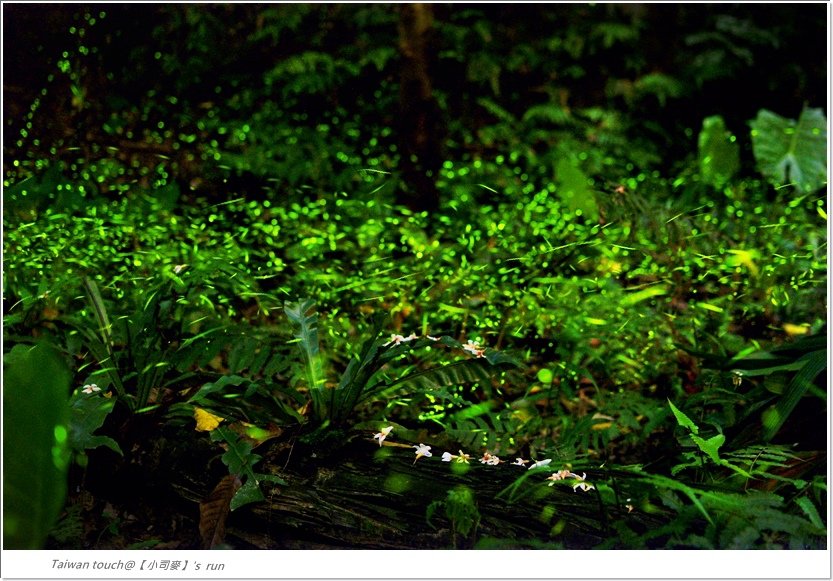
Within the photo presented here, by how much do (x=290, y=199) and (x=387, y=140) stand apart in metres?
0.83

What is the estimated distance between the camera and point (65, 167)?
243 centimetres

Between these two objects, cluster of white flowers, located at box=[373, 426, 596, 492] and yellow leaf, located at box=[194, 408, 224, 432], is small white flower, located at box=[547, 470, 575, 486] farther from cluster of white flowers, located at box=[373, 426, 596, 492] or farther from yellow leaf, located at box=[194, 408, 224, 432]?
yellow leaf, located at box=[194, 408, 224, 432]

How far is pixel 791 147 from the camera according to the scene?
3291mm

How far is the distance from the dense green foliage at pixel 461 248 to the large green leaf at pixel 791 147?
0.01 m

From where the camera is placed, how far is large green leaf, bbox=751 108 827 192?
321 centimetres

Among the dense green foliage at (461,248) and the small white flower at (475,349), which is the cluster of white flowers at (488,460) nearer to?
the dense green foliage at (461,248)

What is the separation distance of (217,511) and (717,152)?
2.80 m

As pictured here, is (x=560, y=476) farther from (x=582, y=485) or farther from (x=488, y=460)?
(x=488, y=460)

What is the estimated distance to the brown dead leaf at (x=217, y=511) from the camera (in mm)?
1385

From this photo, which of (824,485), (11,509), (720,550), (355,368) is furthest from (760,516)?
(11,509)

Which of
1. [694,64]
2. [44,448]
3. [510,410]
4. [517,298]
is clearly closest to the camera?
[44,448]

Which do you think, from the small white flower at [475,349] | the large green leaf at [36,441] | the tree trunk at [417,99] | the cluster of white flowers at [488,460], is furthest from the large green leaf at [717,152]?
the large green leaf at [36,441]

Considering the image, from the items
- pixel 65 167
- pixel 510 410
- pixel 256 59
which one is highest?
pixel 256 59

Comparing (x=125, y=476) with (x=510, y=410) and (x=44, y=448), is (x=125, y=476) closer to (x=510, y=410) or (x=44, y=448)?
(x=44, y=448)
